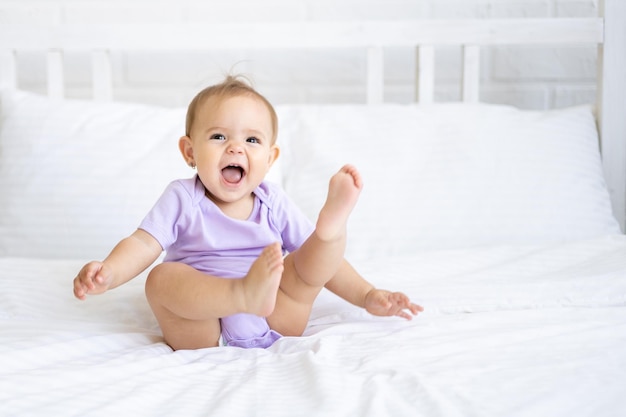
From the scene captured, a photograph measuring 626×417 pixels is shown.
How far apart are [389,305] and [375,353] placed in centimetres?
16

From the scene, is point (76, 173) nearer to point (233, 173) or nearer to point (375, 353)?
point (233, 173)

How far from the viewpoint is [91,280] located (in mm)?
855

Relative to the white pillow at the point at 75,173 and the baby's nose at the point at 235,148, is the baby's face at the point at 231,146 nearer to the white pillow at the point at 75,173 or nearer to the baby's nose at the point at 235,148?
the baby's nose at the point at 235,148

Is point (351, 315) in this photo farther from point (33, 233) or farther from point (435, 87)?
point (435, 87)

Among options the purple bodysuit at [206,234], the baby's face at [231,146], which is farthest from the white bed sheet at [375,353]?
the baby's face at [231,146]

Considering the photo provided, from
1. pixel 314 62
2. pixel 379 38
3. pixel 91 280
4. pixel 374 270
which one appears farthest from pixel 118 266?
pixel 314 62

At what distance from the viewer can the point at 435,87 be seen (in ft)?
6.39

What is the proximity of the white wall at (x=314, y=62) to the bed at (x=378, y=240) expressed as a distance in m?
0.18

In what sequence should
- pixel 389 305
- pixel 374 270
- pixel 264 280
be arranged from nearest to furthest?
1. pixel 264 280
2. pixel 389 305
3. pixel 374 270

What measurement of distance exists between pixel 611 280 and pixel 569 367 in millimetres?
371

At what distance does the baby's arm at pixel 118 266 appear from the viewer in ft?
2.81

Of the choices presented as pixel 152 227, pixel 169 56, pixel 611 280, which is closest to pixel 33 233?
pixel 152 227

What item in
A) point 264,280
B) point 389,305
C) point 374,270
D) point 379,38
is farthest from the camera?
point 379,38

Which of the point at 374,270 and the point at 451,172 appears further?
the point at 451,172
